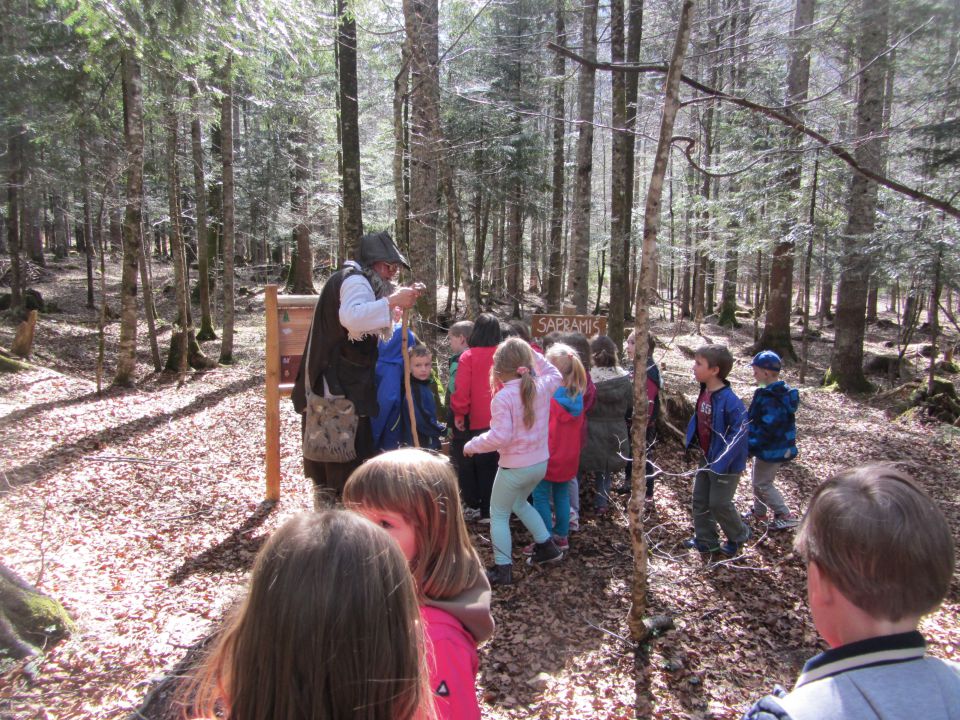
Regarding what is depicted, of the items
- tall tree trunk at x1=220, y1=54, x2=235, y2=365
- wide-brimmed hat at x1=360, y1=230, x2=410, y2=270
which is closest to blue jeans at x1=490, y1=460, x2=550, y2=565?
wide-brimmed hat at x1=360, y1=230, x2=410, y2=270

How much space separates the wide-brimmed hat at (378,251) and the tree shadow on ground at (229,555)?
2436 mm

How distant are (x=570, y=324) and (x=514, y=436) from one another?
3402 mm

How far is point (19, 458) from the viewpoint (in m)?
6.32

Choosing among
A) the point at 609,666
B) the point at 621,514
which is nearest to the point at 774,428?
the point at 621,514

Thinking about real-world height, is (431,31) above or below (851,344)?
above

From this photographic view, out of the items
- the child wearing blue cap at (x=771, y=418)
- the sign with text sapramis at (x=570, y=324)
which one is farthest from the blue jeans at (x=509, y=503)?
the sign with text sapramis at (x=570, y=324)

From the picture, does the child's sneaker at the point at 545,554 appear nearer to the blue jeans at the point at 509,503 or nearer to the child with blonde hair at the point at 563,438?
the child with blonde hair at the point at 563,438

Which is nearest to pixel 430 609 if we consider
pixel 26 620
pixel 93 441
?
pixel 26 620

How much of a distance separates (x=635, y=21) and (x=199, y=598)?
10380mm

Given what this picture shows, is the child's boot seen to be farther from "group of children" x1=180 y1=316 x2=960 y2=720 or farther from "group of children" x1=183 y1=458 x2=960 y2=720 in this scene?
"group of children" x1=183 y1=458 x2=960 y2=720

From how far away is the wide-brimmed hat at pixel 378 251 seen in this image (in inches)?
150

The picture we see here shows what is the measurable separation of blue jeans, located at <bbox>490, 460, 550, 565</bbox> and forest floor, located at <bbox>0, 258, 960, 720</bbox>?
0.35 m

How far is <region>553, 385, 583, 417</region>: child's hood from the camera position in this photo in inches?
188

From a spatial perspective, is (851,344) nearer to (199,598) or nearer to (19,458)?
(199,598)
